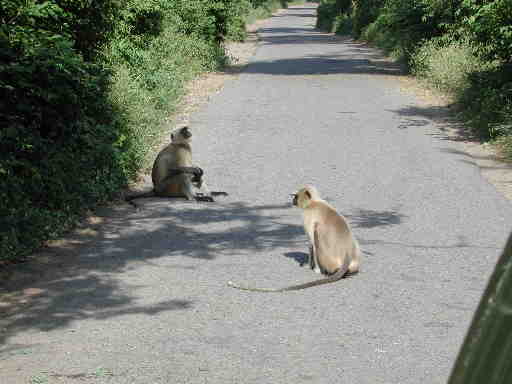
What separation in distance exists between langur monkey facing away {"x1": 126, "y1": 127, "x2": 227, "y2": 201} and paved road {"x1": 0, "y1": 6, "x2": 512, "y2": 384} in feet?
0.69

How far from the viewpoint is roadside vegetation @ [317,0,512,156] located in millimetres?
14391

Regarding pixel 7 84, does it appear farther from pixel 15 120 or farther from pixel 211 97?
pixel 211 97

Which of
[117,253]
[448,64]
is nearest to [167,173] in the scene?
[117,253]

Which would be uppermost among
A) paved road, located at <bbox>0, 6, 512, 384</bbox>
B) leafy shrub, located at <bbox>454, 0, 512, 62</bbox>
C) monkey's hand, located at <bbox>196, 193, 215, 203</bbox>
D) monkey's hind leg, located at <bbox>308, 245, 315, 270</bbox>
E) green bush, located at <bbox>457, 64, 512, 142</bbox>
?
leafy shrub, located at <bbox>454, 0, 512, 62</bbox>

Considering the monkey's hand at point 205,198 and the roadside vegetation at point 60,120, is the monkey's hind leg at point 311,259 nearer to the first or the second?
the roadside vegetation at point 60,120

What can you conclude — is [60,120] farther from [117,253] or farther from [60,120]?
[117,253]

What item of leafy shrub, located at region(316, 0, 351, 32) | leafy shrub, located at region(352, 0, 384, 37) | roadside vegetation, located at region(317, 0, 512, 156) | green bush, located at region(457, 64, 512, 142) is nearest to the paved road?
green bush, located at region(457, 64, 512, 142)

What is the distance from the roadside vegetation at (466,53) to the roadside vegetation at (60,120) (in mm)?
6491

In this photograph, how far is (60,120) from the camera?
870cm

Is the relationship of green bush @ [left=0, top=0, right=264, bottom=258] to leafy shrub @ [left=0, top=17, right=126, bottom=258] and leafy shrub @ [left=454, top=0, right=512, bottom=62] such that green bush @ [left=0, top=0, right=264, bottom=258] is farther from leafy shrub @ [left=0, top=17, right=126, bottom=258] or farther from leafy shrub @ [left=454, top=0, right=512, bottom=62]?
leafy shrub @ [left=454, top=0, right=512, bottom=62]

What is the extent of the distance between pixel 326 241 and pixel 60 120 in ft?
12.4

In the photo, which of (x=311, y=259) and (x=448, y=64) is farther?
(x=448, y=64)

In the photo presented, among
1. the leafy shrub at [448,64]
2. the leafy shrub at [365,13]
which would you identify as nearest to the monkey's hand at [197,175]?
the leafy shrub at [448,64]

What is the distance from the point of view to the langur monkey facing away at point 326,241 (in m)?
6.49
